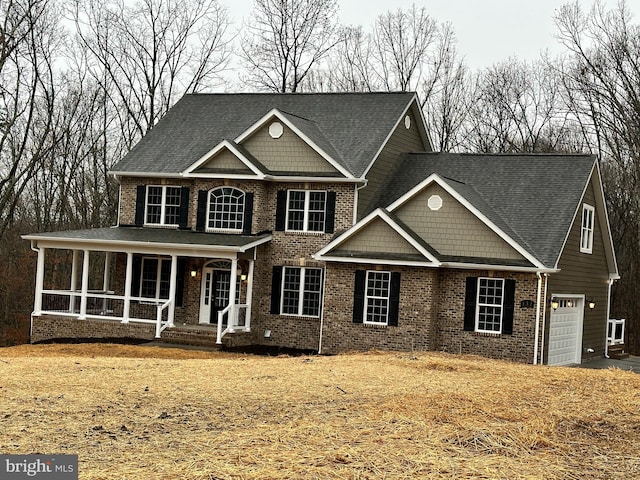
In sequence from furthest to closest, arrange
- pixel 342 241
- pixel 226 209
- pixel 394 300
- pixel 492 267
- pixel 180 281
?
pixel 180 281
pixel 226 209
pixel 342 241
pixel 394 300
pixel 492 267

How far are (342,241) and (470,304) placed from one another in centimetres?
388

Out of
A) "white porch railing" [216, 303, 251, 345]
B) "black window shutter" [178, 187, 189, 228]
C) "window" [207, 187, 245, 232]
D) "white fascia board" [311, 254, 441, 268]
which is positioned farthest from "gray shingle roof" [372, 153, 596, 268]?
"black window shutter" [178, 187, 189, 228]

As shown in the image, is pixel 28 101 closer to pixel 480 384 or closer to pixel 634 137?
pixel 634 137

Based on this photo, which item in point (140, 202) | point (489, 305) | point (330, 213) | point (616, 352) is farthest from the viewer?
point (616, 352)

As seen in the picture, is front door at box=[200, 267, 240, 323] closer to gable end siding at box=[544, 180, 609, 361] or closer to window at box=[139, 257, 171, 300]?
Result: window at box=[139, 257, 171, 300]

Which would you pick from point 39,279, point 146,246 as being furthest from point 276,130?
point 39,279

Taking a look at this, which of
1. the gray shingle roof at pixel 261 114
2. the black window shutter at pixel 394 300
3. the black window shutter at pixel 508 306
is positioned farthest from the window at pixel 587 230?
the gray shingle roof at pixel 261 114

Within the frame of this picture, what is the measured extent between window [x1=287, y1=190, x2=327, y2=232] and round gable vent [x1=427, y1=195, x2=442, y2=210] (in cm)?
361

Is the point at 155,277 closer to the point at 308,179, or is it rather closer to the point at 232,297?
the point at 232,297

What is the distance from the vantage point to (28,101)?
131 feet

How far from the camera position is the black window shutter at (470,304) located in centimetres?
2444

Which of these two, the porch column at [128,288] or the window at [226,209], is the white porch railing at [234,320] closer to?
the window at [226,209]

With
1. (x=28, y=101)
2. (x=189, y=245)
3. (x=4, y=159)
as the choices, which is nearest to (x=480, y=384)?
(x=189, y=245)

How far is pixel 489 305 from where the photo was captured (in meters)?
24.3
